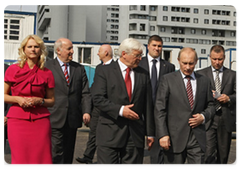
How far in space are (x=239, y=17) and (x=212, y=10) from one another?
11271 cm

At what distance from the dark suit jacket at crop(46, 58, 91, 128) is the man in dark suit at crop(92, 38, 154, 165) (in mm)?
1232

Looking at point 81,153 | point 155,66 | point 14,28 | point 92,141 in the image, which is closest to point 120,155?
point 155,66

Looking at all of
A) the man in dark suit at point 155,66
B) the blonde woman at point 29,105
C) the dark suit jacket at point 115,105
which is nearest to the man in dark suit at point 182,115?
the dark suit jacket at point 115,105

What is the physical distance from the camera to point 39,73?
4977 millimetres

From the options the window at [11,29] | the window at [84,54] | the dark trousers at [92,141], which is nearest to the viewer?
the dark trousers at [92,141]

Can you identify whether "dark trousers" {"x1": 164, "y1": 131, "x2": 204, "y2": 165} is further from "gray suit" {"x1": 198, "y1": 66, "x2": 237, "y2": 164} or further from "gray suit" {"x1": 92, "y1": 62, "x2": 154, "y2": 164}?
"gray suit" {"x1": 198, "y1": 66, "x2": 237, "y2": 164}

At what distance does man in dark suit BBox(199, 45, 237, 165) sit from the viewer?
22.3ft

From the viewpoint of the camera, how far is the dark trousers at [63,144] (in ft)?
20.5

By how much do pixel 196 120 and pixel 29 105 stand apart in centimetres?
210

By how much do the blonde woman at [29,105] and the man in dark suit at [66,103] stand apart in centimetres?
125

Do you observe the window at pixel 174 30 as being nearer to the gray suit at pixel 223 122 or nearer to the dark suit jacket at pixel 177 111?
the gray suit at pixel 223 122

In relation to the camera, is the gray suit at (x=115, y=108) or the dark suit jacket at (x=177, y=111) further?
the dark suit jacket at (x=177, y=111)

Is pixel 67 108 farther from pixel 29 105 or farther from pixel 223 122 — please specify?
pixel 223 122

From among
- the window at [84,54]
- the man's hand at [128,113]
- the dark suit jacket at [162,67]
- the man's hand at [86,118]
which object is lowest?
the man's hand at [86,118]
